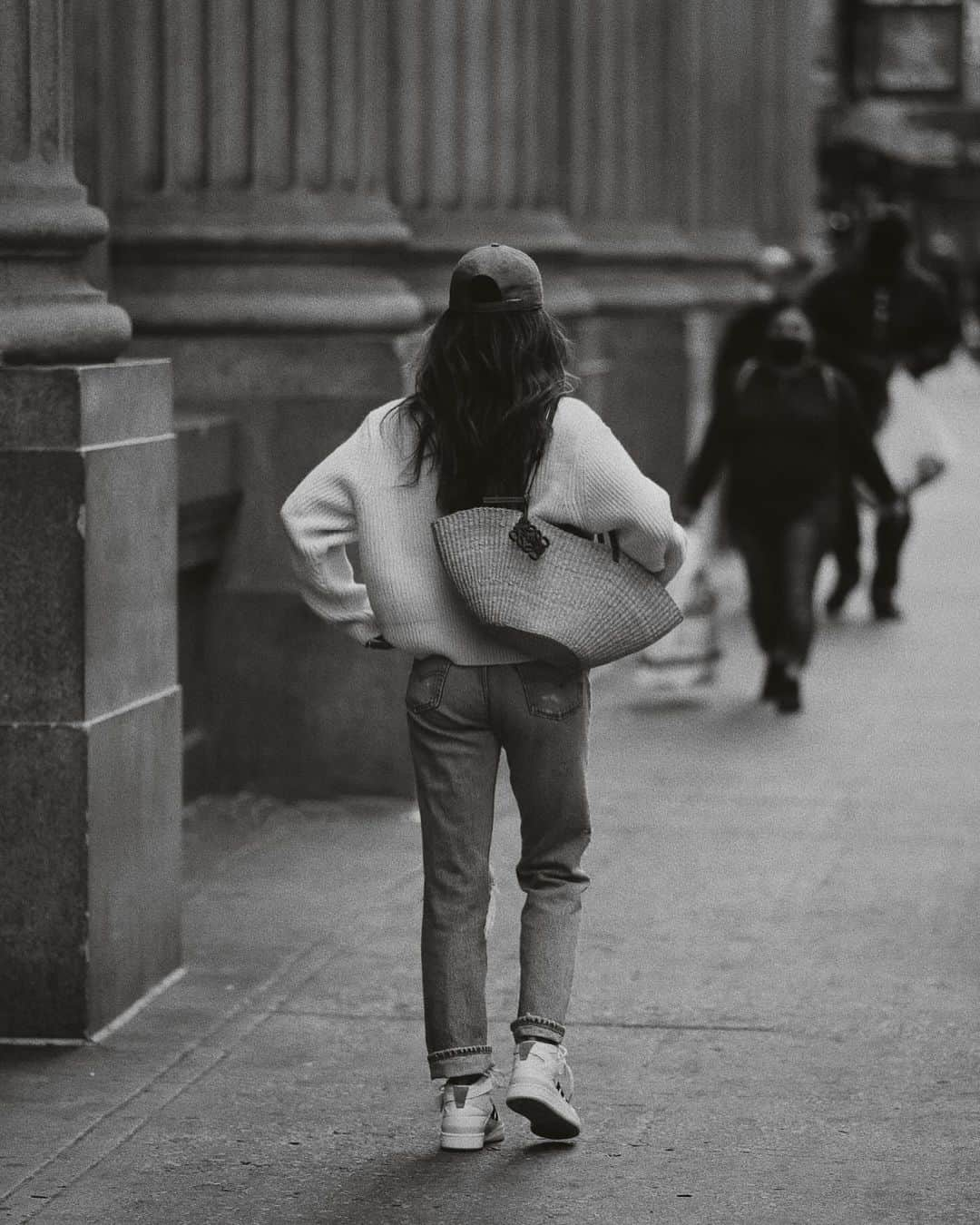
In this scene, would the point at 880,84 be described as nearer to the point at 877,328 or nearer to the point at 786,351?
the point at 877,328

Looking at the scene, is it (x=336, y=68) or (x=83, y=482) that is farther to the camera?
(x=336, y=68)

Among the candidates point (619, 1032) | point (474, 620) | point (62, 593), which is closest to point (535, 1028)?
point (474, 620)

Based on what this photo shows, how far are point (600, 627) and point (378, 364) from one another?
3916mm

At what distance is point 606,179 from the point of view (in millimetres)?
14289

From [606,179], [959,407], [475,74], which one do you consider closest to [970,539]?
[606,179]

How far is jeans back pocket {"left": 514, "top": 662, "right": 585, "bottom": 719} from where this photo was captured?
4.93 meters

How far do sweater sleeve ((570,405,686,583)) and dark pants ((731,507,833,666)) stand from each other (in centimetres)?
570

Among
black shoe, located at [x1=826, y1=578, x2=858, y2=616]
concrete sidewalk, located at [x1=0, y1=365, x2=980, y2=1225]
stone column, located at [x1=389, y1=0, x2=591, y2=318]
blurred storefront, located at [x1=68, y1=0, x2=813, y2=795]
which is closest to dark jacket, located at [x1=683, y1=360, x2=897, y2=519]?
stone column, located at [x1=389, y1=0, x2=591, y2=318]

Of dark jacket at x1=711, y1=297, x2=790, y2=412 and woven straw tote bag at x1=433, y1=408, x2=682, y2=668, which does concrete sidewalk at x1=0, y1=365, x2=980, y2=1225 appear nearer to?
woven straw tote bag at x1=433, y1=408, x2=682, y2=668

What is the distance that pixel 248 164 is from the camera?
28.5 feet

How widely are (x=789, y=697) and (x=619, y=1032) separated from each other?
4781mm

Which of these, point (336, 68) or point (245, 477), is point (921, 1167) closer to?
point (245, 477)

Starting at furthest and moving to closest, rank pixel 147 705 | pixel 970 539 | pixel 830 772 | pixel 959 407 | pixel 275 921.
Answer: pixel 959 407 → pixel 970 539 → pixel 830 772 → pixel 275 921 → pixel 147 705

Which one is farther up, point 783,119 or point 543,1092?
point 783,119
